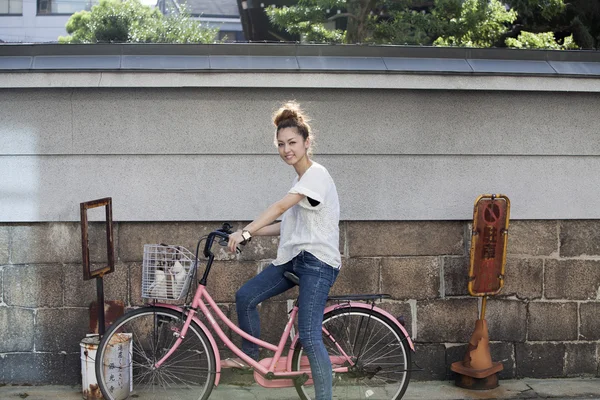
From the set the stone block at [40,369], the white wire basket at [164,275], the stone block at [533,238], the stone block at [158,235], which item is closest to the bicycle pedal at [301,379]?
the white wire basket at [164,275]

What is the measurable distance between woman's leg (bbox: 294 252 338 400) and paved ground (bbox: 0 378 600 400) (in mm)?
992

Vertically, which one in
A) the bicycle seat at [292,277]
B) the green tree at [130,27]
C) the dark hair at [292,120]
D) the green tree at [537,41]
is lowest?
the bicycle seat at [292,277]

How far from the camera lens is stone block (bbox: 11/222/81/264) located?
621cm

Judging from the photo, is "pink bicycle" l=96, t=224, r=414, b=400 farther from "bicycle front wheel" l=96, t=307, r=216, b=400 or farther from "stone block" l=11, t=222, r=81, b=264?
"stone block" l=11, t=222, r=81, b=264

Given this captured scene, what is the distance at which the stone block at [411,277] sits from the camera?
253 inches

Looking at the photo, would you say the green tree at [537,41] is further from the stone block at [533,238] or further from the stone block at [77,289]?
the stone block at [77,289]

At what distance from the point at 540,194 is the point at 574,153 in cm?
42

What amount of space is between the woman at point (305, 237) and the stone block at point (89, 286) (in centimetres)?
143

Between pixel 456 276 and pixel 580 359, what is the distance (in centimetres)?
122

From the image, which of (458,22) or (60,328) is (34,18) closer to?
(458,22)

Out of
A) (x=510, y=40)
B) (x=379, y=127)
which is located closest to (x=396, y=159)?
(x=379, y=127)

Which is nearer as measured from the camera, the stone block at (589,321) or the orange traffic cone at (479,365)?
the orange traffic cone at (479,365)

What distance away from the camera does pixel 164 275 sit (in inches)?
205

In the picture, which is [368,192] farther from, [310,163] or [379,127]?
[310,163]
